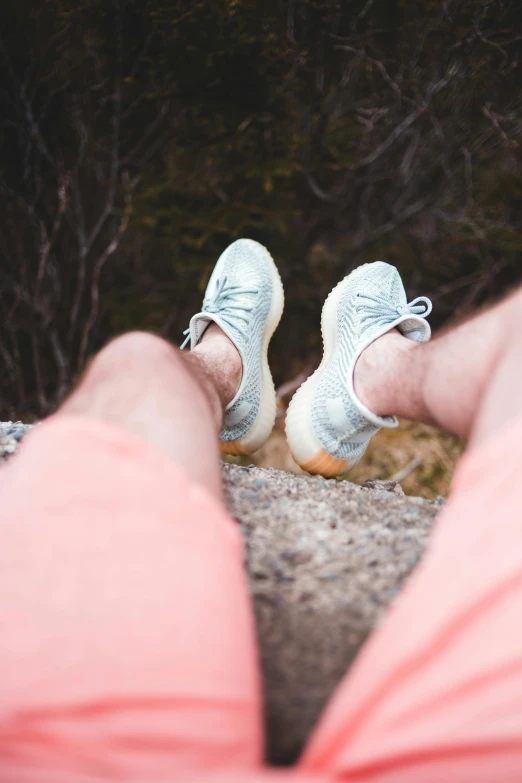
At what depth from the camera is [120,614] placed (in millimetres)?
525

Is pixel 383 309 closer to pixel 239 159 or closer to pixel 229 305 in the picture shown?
pixel 229 305

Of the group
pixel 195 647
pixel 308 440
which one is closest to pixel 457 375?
pixel 308 440

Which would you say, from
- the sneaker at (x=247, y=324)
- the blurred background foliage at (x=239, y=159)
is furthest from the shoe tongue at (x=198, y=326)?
the blurred background foliage at (x=239, y=159)

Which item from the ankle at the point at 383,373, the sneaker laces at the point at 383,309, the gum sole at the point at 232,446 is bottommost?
the gum sole at the point at 232,446

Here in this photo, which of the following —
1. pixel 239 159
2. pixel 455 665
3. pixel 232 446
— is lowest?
pixel 232 446

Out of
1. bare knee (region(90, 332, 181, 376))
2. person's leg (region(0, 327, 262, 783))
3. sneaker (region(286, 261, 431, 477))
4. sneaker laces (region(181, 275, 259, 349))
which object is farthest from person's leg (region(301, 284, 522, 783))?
sneaker laces (region(181, 275, 259, 349))

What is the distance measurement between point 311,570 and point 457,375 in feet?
1.36

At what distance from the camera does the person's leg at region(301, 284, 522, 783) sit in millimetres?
454

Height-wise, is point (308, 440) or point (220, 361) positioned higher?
point (220, 361)

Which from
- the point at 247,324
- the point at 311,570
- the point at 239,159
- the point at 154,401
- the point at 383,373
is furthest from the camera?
the point at 239,159

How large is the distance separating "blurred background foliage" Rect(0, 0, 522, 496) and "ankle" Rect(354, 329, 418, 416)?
1.07 metres

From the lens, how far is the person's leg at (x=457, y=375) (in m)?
0.71

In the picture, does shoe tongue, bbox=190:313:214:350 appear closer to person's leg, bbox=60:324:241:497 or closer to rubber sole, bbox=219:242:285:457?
rubber sole, bbox=219:242:285:457

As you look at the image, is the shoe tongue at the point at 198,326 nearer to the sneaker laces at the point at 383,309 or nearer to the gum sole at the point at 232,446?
the gum sole at the point at 232,446
